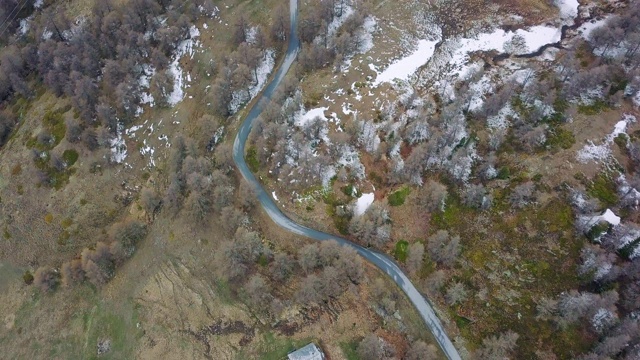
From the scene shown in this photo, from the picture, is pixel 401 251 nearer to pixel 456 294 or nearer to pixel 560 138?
pixel 456 294

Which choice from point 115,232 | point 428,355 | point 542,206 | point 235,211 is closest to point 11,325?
point 115,232

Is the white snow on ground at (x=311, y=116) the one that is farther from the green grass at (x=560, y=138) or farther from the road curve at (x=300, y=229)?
the green grass at (x=560, y=138)

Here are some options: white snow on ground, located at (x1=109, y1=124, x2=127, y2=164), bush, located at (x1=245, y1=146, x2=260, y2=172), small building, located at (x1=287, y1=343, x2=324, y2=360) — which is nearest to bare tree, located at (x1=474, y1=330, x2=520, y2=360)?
small building, located at (x1=287, y1=343, x2=324, y2=360)

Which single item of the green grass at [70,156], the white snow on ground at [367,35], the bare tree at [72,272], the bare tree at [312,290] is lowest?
the bare tree at [312,290]

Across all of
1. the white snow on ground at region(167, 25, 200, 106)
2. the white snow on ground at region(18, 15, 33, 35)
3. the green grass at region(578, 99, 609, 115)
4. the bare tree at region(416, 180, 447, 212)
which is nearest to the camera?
the bare tree at region(416, 180, 447, 212)

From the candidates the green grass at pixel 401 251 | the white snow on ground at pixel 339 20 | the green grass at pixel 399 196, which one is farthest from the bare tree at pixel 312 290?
the white snow on ground at pixel 339 20

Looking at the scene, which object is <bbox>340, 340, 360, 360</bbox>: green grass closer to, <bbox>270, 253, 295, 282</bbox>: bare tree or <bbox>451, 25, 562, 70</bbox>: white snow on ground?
<bbox>270, 253, 295, 282</bbox>: bare tree
